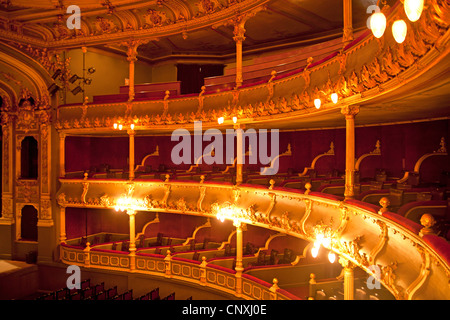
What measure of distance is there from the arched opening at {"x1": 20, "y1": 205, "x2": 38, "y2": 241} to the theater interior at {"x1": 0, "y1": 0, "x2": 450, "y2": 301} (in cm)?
7

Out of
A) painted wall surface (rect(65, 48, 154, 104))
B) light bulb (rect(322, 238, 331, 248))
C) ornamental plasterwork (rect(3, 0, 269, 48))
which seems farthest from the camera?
painted wall surface (rect(65, 48, 154, 104))

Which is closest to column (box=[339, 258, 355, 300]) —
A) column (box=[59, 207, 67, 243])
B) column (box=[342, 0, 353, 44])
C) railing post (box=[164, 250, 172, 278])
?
column (box=[342, 0, 353, 44])

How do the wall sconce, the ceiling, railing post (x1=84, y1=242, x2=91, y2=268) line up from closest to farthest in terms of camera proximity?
the ceiling, railing post (x1=84, y1=242, x2=91, y2=268), the wall sconce

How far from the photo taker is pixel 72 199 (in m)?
16.7

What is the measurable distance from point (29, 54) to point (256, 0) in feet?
35.4

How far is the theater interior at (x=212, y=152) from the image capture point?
7781 millimetres

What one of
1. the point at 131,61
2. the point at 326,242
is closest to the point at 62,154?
the point at 131,61

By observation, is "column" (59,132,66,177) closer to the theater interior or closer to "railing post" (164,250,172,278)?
the theater interior

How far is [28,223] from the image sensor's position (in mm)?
17984

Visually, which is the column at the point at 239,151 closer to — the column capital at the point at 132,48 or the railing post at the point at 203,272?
the railing post at the point at 203,272

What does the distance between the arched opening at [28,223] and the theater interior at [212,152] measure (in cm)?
7

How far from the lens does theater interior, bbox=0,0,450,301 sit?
7781mm
